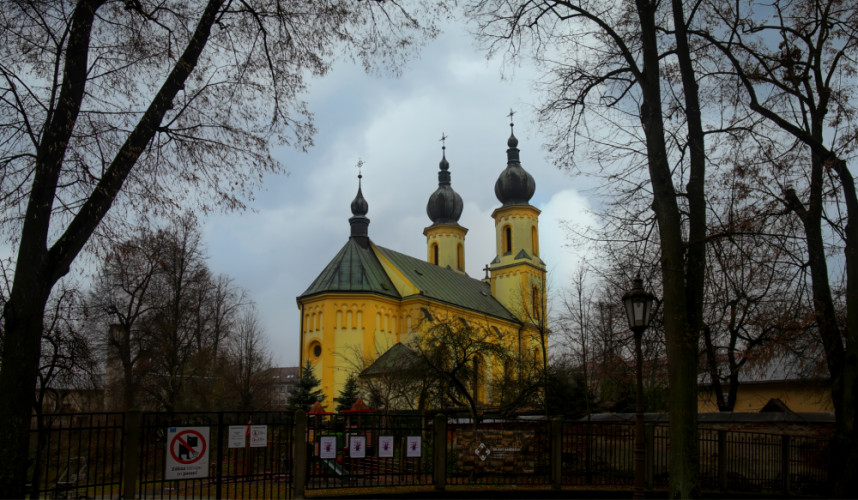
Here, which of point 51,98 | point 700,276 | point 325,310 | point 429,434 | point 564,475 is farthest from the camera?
point 325,310

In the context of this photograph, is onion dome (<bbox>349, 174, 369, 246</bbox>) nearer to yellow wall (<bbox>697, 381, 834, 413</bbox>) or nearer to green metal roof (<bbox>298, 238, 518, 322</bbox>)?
green metal roof (<bbox>298, 238, 518, 322</bbox>)

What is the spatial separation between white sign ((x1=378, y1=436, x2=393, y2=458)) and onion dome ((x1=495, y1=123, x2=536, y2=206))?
51174 millimetres

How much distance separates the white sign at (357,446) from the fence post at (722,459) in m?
7.83

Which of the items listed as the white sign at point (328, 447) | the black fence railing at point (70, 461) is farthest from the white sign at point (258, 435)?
the black fence railing at point (70, 461)

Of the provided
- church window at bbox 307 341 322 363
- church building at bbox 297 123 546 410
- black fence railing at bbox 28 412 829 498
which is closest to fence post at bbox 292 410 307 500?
black fence railing at bbox 28 412 829 498

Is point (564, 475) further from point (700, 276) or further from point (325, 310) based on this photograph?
point (325, 310)

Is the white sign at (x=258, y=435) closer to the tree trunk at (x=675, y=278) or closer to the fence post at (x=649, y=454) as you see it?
the tree trunk at (x=675, y=278)

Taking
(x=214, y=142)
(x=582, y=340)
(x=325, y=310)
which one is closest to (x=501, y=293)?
(x=325, y=310)

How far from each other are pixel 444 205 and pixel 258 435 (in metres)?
56.2

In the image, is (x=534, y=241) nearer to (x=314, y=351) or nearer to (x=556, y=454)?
(x=314, y=351)

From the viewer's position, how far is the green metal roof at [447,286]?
5362 centimetres

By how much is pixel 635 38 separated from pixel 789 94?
3527 mm

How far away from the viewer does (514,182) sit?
211 feet

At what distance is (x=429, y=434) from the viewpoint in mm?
19047
